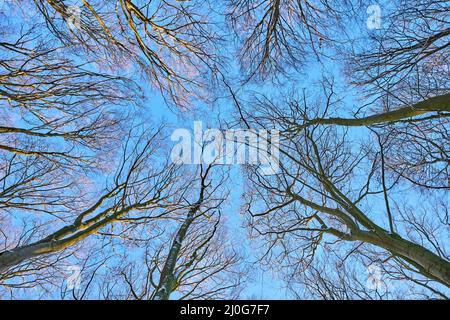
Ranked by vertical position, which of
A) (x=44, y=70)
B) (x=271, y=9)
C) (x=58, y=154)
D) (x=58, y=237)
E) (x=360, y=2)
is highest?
(x=271, y=9)

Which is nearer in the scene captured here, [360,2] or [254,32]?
[360,2]

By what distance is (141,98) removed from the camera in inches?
154

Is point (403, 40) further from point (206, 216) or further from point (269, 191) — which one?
point (206, 216)

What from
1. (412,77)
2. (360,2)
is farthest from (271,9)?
(412,77)

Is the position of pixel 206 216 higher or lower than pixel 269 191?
lower

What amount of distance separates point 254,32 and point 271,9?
1.19 ft

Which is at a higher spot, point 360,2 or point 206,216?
point 360,2

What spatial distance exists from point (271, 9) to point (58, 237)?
4134 mm

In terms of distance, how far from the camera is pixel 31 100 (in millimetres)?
3553
